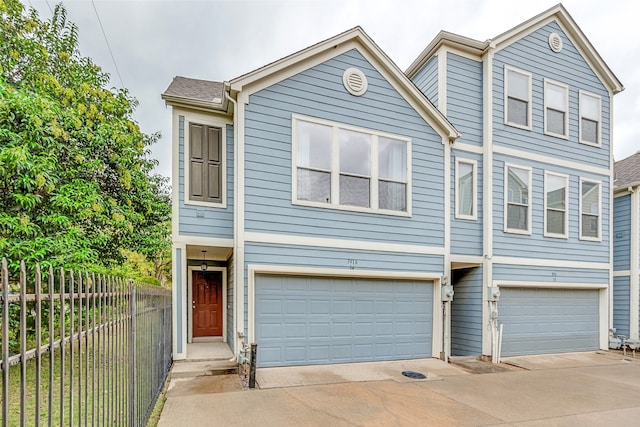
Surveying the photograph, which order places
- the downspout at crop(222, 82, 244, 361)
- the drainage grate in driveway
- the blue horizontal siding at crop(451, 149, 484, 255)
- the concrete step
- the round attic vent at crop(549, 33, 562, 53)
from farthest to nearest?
the round attic vent at crop(549, 33, 562, 53), the blue horizontal siding at crop(451, 149, 484, 255), the downspout at crop(222, 82, 244, 361), the drainage grate in driveway, the concrete step

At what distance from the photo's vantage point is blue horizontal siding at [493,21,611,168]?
991cm

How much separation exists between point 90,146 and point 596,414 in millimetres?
11334

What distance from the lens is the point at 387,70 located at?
861cm

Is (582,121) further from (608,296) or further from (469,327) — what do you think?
(469,327)

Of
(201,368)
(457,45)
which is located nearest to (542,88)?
(457,45)

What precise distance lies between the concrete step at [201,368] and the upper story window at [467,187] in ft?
22.0

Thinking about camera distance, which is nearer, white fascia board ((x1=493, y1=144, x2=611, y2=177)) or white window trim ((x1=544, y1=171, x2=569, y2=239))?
white fascia board ((x1=493, y1=144, x2=611, y2=177))

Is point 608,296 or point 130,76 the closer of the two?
point 608,296

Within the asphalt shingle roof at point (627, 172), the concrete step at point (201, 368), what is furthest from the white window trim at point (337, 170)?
the asphalt shingle roof at point (627, 172)

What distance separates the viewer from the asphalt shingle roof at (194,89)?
8285 millimetres

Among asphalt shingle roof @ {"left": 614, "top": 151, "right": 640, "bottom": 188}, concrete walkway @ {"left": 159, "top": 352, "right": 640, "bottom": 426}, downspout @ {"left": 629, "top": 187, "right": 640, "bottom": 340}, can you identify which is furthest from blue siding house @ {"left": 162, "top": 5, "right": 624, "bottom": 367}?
asphalt shingle roof @ {"left": 614, "top": 151, "right": 640, "bottom": 188}

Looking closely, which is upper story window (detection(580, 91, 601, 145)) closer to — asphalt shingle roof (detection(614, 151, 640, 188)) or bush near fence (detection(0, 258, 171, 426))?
asphalt shingle roof (detection(614, 151, 640, 188))

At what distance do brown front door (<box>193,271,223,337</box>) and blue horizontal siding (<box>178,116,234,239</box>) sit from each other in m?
2.55

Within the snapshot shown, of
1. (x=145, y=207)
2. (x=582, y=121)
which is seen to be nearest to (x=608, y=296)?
(x=582, y=121)
